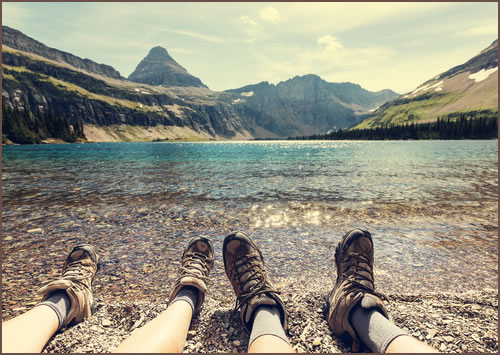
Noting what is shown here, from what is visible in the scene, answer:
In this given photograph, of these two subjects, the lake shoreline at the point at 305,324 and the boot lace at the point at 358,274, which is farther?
the boot lace at the point at 358,274

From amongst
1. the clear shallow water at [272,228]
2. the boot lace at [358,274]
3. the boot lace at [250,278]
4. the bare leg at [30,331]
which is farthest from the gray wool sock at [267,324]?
the bare leg at [30,331]

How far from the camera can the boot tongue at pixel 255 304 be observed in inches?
170

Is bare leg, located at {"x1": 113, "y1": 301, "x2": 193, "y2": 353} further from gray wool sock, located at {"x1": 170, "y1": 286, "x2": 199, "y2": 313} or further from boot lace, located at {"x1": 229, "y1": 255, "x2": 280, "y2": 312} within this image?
boot lace, located at {"x1": 229, "y1": 255, "x2": 280, "y2": 312}

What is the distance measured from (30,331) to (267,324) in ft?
11.1

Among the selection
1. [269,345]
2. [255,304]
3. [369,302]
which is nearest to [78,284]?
[255,304]

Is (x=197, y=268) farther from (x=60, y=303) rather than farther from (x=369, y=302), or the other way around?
(x=369, y=302)

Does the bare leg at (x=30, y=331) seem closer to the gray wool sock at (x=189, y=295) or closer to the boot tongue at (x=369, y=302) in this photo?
the gray wool sock at (x=189, y=295)

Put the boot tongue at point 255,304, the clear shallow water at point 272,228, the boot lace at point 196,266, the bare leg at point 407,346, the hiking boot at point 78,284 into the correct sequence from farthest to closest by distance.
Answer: the clear shallow water at point 272,228
the boot lace at point 196,266
the hiking boot at point 78,284
the boot tongue at point 255,304
the bare leg at point 407,346

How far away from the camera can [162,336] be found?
347 centimetres

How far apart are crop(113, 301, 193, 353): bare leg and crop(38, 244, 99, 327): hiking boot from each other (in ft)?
5.52

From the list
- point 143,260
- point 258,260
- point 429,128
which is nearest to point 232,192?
point 143,260

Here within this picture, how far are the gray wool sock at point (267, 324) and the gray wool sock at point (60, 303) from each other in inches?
123

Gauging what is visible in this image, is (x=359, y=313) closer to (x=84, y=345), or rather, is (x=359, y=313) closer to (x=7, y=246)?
(x=84, y=345)

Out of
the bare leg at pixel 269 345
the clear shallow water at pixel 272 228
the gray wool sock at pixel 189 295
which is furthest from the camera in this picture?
the clear shallow water at pixel 272 228
